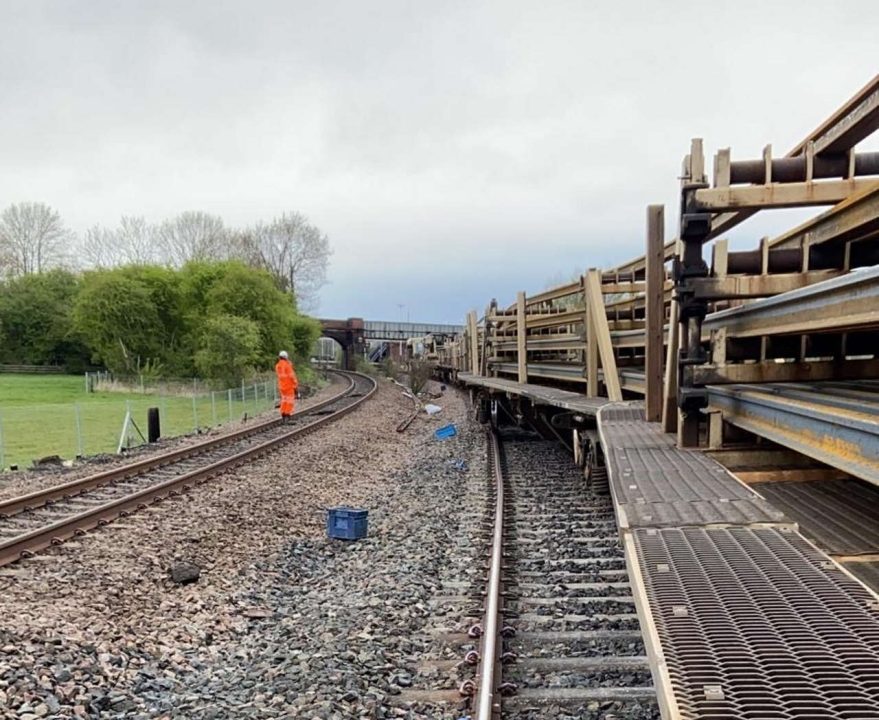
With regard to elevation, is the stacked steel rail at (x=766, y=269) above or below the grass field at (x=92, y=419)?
above

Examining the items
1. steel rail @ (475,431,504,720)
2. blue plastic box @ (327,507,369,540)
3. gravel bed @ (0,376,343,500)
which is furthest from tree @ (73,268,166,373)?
steel rail @ (475,431,504,720)

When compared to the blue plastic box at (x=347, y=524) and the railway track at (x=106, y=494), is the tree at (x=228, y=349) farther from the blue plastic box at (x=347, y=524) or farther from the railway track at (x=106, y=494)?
the blue plastic box at (x=347, y=524)

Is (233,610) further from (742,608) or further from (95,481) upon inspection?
(95,481)

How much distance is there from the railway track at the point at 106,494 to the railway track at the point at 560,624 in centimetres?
446

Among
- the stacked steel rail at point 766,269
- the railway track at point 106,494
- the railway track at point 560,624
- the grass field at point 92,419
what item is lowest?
the grass field at point 92,419

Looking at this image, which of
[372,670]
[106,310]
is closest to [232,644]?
[372,670]

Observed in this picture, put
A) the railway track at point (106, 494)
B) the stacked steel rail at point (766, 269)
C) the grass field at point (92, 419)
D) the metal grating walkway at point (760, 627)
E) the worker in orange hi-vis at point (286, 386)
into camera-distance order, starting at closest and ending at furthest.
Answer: the metal grating walkway at point (760, 627) → the stacked steel rail at point (766, 269) → the railway track at point (106, 494) → the grass field at point (92, 419) → the worker in orange hi-vis at point (286, 386)

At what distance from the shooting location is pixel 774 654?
6.35 ft

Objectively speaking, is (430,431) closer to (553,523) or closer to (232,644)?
(553,523)

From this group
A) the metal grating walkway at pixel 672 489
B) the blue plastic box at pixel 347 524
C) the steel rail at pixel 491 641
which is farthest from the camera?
the blue plastic box at pixel 347 524

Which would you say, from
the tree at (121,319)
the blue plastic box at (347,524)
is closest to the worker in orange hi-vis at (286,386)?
the blue plastic box at (347,524)

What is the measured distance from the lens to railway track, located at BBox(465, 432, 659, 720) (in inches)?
131

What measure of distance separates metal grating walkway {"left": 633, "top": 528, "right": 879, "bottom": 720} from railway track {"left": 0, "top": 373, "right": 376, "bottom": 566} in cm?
595

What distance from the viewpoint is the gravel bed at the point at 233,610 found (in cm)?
377
